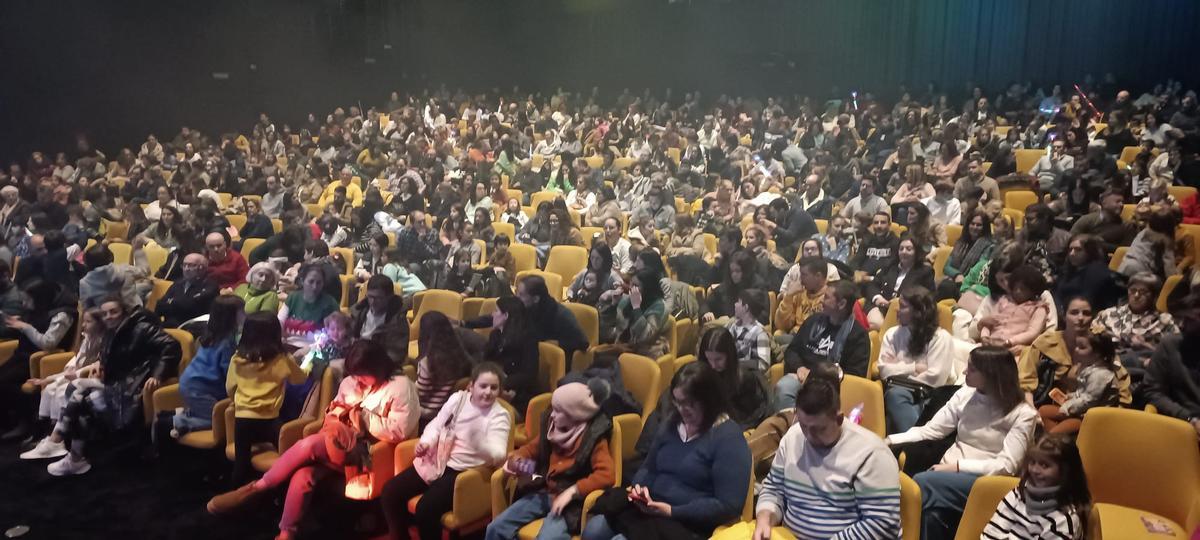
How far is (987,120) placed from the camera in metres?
11.7

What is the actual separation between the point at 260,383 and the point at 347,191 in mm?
5557

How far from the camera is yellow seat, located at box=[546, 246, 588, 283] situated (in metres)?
6.75

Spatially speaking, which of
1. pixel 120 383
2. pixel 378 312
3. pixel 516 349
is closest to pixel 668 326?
pixel 516 349

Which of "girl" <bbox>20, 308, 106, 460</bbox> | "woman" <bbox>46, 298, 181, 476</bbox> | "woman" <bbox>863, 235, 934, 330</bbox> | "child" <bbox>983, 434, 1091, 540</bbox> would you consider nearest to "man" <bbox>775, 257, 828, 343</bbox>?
"woman" <bbox>863, 235, 934, 330</bbox>

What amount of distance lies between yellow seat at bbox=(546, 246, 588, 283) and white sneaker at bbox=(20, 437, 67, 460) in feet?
10.5

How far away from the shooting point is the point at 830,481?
2.92 m

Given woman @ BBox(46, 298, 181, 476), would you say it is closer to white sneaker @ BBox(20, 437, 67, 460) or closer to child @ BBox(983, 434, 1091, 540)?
white sneaker @ BBox(20, 437, 67, 460)

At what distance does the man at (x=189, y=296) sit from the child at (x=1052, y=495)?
185 inches

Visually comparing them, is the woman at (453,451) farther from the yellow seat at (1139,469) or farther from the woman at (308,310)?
the yellow seat at (1139,469)

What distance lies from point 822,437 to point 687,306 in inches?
102

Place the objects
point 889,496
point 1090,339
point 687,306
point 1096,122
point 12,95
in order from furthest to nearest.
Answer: point 12,95 → point 1096,122 → point 687,306 → point 1090,339 → point 889,496

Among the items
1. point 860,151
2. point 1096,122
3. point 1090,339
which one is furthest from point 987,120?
point 1090,339

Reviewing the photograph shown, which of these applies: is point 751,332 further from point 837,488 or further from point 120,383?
point 120,383

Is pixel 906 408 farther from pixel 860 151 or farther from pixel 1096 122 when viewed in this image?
pixel 1096 122
